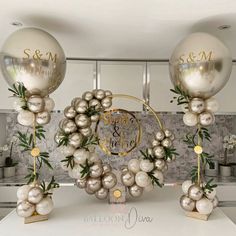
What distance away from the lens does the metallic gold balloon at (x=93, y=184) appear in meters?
1.64

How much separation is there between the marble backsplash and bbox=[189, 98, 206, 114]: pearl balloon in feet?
5.12

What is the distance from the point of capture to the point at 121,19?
1.60m

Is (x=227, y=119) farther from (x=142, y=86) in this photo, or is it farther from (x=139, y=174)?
(x=139, y=174)

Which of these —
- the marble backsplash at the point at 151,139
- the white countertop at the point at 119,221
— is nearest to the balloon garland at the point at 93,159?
the white countertop at the point at 119,221

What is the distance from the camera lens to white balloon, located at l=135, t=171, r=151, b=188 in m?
1.63

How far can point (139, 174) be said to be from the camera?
1.65 metres

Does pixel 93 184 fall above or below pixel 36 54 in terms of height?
below

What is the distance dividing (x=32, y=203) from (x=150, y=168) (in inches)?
29.1

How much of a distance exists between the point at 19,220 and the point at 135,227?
663 mm

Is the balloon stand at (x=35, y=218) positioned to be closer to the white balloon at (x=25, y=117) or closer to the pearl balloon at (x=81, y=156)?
the pearl balloon at (x=81, y=156)

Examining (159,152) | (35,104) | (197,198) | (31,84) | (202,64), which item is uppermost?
(202,64)

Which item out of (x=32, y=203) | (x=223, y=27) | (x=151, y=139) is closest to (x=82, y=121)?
(x=32, y=203)

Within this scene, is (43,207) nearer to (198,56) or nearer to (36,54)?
(36,54)

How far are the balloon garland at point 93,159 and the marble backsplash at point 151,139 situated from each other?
1411 mm
